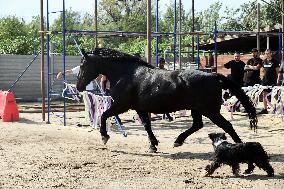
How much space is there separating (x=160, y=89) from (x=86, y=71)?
1.76 metres

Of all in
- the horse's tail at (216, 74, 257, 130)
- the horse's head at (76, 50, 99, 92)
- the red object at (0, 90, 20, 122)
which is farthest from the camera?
the red object at (0, 90, 20, 122)

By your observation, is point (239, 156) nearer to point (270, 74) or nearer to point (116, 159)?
point (116, 159)

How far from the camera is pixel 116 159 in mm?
8586

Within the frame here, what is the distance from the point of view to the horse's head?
1013cm

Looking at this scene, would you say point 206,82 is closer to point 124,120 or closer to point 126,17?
point 124,120

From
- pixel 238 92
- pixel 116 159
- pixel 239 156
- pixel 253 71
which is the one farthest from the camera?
pixel 253 71

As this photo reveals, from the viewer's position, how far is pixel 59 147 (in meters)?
9.86

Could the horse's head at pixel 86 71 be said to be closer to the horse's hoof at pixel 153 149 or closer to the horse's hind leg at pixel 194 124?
the horse's hoof at pixel 153 149

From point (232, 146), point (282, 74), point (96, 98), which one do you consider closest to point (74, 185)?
point (232, 146)

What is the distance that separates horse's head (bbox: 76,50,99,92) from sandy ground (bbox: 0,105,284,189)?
3.71ft

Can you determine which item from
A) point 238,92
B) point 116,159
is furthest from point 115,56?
point 238,92

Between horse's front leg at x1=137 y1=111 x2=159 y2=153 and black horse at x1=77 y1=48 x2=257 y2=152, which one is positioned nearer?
black horse at x1=77 y1=48 x2=257 y2=152

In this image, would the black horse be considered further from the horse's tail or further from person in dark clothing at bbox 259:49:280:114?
person in dark clothing at bbox 259:49:280:114

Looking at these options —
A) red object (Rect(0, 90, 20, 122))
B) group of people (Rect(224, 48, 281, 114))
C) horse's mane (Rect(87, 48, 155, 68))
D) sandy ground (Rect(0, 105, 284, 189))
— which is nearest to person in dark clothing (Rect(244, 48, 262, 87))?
group of people (Rect(224, 48, 281, 114))
